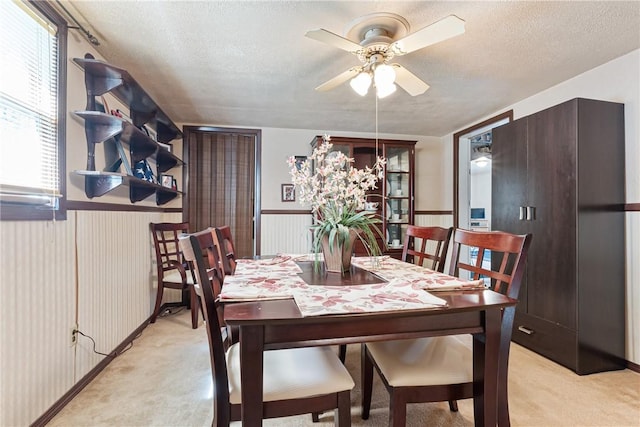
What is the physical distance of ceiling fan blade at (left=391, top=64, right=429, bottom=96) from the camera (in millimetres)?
1824

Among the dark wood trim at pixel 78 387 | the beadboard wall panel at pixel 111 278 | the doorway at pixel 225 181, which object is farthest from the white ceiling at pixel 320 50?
the dark wood trim at pixel 78 387

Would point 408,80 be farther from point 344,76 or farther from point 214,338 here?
point 214,338

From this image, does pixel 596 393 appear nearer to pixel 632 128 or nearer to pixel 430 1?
pixel 632 128

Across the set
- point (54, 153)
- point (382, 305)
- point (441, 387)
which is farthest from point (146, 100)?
point (441, 387)

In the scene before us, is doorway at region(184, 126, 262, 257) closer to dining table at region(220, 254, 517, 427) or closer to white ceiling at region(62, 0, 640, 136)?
white ceiling at region(62, 0, 640, 136)

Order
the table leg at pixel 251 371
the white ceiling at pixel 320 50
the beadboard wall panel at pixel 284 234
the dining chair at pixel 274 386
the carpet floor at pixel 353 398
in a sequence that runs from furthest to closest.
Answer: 1. the beadboard wall panel at pixel 284 234
2. the white ceiling at pixel 320 50
3. the carpet floor at pixel 353 398
4. the dining chair at pixel 274 386
5. the table leg at pixel 251 371

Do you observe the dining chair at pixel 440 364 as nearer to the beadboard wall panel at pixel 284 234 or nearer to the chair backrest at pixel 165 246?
the chair backrest at pixel 165 246

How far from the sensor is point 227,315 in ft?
2.97

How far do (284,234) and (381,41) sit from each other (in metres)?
2.64

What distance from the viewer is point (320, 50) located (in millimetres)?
2012

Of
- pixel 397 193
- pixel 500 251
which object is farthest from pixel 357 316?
pixel 397 193

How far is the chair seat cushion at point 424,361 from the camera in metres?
1.14

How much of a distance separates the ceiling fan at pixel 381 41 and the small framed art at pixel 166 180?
2259mm

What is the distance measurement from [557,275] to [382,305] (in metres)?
1.91
